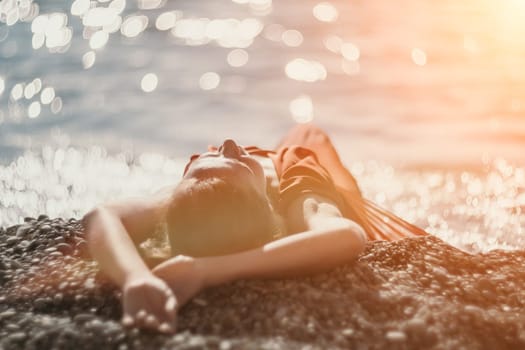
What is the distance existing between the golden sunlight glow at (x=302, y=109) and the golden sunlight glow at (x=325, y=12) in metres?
2.99

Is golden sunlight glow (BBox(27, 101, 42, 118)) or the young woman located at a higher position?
golden sunlight glow (BBox(27, 101, 42, 118))

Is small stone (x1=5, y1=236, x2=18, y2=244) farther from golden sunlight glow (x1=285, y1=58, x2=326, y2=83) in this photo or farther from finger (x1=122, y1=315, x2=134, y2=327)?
golden sunlight glow (x1=285, y1=58, x2=326, y2=83)

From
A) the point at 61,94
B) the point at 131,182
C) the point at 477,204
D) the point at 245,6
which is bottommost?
the point at 477,204

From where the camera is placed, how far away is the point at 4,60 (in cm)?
959

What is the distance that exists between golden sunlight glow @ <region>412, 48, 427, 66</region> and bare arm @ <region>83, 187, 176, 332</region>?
7203 mm

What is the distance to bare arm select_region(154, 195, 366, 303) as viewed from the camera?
2.88m

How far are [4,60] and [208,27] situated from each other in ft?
11.0

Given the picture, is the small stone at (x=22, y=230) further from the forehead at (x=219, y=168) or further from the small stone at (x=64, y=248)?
the forehead at (x=219, y=168)

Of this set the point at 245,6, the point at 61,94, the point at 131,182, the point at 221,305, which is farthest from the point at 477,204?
the point at 245,6

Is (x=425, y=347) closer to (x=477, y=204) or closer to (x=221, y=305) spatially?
(x=221, y=305)

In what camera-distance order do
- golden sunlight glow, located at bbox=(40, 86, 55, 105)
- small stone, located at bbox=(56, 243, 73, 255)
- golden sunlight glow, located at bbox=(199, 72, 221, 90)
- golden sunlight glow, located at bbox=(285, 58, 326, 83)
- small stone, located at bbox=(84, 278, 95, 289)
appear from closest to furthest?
small stone, located at bbox=(84, 278, 95, 289)
small stone, located at bbox=(56, 243, 73, 255)
golden sunlight glow, located at bbox=(40, 86, 55, 105)
golden sunlight glow, located at bbox=(199, 72, 221, 90)
golden sunlight glow, located at bbox=(285, 58, 326, 83)

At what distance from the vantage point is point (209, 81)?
950cm

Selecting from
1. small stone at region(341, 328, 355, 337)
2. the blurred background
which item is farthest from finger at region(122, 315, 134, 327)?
the blurred background

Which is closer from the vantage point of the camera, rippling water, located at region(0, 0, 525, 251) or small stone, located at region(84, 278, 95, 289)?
small stone, located at region(84, 278, 95, 289)
